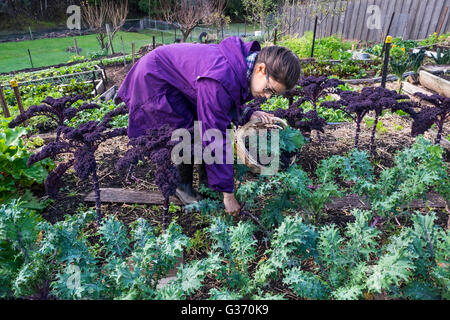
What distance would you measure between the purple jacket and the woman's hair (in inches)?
7.1

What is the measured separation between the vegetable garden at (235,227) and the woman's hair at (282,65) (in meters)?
0.67

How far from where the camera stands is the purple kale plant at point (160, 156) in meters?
1.88

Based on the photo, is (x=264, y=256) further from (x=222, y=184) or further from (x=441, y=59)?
(x=441, y=59)

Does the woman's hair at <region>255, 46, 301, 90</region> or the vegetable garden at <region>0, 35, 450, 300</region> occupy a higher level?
the woman's hair at <region>255, 46, 301, 90</region>

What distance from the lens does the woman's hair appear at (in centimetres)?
194

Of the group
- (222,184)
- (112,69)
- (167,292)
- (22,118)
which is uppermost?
(22,118)

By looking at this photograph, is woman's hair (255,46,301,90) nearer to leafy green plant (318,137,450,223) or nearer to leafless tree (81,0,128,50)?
leafy green plant (318,137,450,223)

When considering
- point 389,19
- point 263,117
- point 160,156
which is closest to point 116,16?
point 389,19

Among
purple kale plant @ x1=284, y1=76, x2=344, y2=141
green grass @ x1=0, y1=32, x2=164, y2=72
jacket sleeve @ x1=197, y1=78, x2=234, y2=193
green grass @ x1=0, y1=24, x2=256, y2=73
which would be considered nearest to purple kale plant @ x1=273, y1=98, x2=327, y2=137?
purple kale plant @ x1=284, y1=76, x2=344, y2=141

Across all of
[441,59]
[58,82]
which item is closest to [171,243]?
[58,82]

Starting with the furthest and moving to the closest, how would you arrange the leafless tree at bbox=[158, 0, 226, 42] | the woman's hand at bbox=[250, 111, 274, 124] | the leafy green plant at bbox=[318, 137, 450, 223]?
the leafless tree at bbox=[158, 0, 226, 42]
the woman's hand at bbox=[250, 111, 274, 124]
the leafy green plant at bbox=[318, 137, 450, 223]

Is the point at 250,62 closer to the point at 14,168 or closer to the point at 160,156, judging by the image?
the point at 160,156

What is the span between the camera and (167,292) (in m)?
1.56

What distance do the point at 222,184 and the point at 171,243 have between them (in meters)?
0.52
